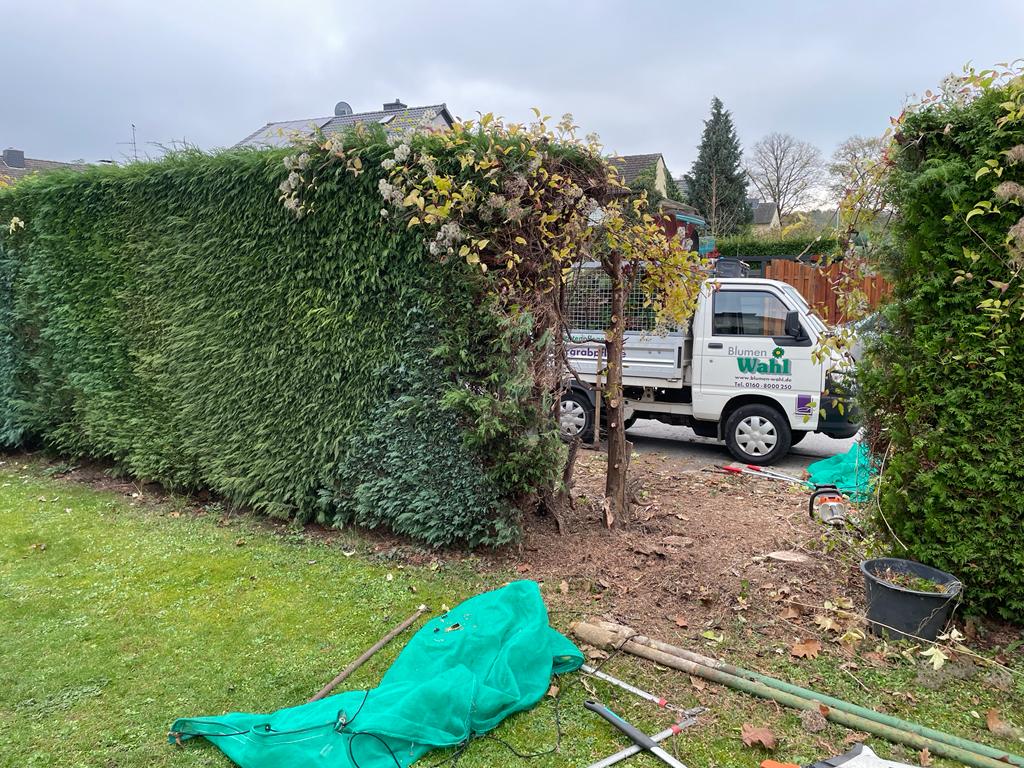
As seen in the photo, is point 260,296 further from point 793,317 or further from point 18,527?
point 793,317

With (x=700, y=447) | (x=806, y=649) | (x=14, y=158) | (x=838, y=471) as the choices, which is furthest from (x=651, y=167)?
(x=14, y=158)

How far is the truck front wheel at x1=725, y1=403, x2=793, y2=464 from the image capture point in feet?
24.3

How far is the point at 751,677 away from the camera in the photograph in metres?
3.08

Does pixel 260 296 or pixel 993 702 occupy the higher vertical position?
pixel 260 296

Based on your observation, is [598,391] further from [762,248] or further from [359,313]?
[762,248]

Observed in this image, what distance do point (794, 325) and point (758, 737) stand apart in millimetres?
5352

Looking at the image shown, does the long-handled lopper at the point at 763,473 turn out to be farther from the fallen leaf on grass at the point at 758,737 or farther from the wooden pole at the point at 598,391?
the fallen leaf on grass at the point at 758,737

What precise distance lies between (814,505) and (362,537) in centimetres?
371

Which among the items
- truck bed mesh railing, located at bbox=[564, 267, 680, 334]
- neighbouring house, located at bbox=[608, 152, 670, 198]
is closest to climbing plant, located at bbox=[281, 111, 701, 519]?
truck bed mesh railing, located at bbox=[564, 267, 680, 334]

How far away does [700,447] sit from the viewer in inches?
342

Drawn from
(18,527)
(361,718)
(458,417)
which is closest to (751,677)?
(361,718)

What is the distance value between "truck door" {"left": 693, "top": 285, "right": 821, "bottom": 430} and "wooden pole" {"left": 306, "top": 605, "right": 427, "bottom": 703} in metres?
4.92

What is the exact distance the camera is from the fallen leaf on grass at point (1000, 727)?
2725 mm

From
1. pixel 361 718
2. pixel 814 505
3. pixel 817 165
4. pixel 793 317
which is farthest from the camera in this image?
pixel 817 165
